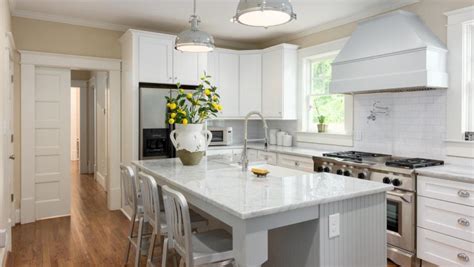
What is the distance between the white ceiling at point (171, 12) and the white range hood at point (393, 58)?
481mm

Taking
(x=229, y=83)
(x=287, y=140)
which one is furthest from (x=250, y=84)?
(x=287, y=140)

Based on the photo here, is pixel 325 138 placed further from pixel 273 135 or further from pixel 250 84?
pixel 250 84

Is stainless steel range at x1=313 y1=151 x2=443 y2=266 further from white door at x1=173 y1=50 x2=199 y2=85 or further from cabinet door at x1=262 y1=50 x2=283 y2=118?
white door at x1=173 y1=50 x2=199 y2=85

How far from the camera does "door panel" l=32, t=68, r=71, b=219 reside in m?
4.57

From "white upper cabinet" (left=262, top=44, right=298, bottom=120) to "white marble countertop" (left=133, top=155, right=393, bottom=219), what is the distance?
96.1 inches

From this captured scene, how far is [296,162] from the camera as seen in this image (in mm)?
4402

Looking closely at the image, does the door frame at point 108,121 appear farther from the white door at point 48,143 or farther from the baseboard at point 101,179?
the baseboard at point 101,179

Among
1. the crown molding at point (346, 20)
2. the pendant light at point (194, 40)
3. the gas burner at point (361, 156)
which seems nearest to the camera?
the pendant light at point (194, 40)

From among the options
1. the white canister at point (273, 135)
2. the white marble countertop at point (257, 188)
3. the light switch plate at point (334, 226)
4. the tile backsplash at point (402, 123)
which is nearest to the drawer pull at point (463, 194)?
the tile backsplash at point (402, 123)

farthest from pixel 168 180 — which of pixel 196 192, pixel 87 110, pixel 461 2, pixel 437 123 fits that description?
pixel 87 110

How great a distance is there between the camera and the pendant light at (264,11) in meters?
2.02

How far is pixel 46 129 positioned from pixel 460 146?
498 centimetres

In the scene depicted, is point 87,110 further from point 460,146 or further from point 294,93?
point 460,146

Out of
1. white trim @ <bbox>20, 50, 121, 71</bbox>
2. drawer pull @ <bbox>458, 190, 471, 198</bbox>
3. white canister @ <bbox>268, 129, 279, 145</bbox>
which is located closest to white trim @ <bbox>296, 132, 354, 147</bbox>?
white canister @ <bbox>268, 129, 279, 145</bbox>
